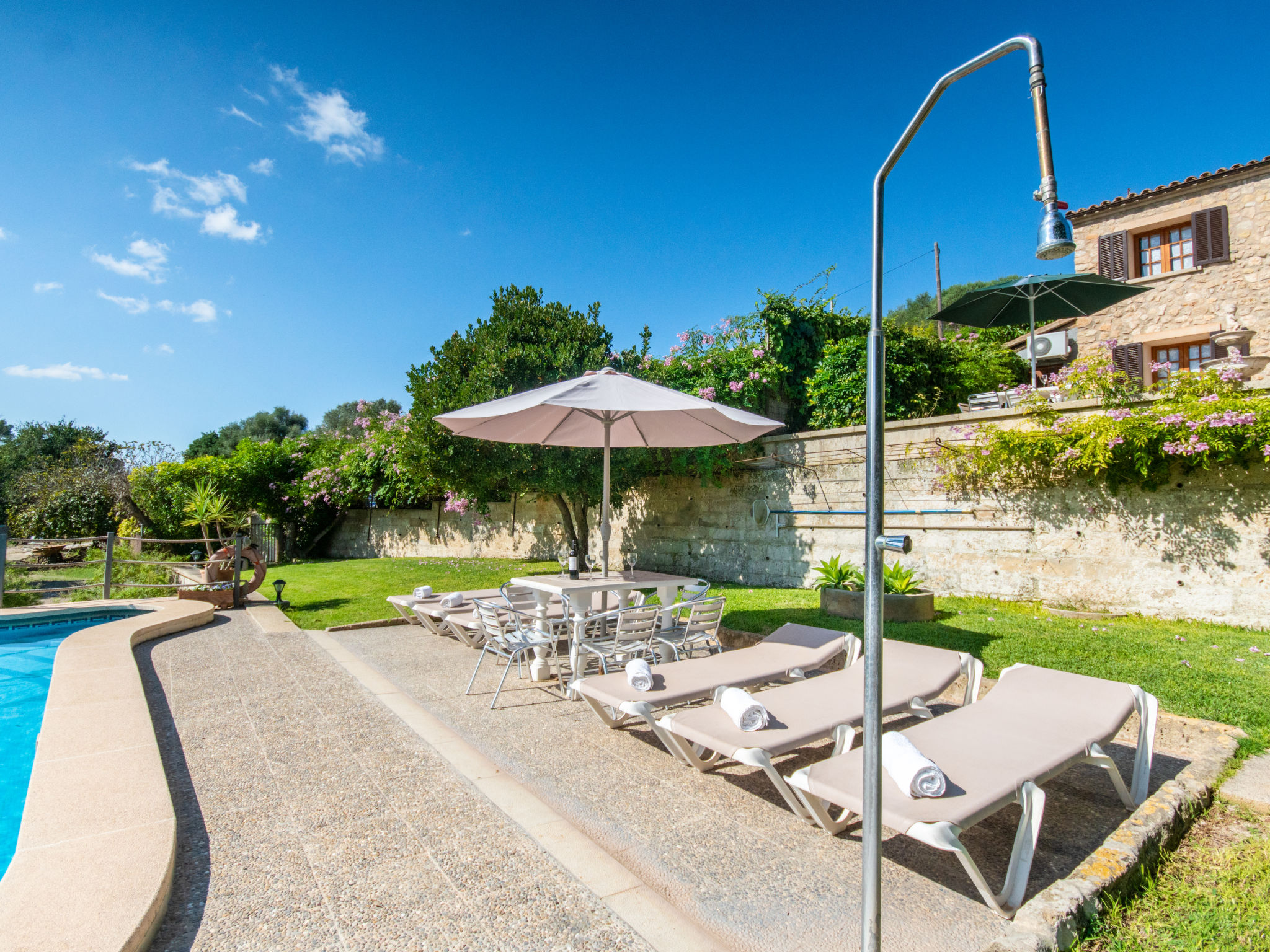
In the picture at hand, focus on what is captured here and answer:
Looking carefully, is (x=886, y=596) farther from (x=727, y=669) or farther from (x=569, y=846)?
(x=569, y=846)

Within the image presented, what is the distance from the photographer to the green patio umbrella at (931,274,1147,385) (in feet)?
26.4

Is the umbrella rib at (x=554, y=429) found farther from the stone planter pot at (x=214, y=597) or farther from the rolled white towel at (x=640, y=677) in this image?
the stone planter pot at (x=214, y=597)

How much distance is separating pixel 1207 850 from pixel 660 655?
3684mm

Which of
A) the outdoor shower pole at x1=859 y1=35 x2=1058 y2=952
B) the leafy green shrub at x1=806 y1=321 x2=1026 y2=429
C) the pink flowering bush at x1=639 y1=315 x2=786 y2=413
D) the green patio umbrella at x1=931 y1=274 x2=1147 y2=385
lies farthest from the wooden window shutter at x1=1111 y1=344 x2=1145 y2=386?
the outdoor shower pole at x1=859 y1=35 x2=1058 y2=952

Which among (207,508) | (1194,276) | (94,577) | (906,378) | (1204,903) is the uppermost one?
(1194,276)

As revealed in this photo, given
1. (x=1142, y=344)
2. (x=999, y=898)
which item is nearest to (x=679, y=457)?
(x=999, y=898)

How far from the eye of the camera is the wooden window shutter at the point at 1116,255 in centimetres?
1289

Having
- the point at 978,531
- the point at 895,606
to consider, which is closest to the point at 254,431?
the point at 978,531

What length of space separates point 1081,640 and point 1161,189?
479 inches

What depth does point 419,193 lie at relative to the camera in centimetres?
1101

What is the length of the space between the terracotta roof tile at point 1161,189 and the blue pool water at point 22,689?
1778 cm

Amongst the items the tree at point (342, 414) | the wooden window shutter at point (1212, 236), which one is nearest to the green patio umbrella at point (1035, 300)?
the wooden window shutter at point (1212, 236)

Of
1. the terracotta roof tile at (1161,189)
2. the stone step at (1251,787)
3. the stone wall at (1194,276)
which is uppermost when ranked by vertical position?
the terracotta roof tile at (1161,189)

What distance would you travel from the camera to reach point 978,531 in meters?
7.89
